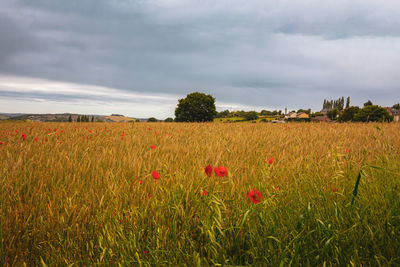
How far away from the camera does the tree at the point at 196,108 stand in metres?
45.6

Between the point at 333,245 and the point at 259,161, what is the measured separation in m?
1.83

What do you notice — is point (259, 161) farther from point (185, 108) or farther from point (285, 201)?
point (185, 108)

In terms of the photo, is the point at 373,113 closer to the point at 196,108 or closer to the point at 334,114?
the point at 196,108

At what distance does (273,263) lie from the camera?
1.22 meters

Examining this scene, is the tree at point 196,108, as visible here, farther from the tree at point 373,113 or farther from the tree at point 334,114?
the tree at point 334,114

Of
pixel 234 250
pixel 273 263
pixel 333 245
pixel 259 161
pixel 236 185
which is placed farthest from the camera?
pixel 259 161

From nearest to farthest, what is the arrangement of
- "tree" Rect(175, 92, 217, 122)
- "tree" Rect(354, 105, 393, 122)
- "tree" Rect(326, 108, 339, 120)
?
"tree" Rect(175, 92, 217, 122) < "tree" Rect(354, 105, 393, 122) < "tree" Rect(326, 108, 339, 120)

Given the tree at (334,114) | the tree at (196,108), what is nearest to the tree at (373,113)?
the tree at (196,108)

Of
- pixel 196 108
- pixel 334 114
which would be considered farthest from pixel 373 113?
pixel 334 114

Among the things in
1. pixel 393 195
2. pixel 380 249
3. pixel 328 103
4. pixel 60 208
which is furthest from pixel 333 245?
pixel 328 103

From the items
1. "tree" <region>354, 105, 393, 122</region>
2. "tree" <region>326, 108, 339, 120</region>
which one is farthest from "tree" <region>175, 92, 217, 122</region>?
"tree" <region>326, 108, 339, 120</region>

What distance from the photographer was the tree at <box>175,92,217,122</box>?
45562 millimetres

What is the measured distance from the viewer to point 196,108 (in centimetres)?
4553

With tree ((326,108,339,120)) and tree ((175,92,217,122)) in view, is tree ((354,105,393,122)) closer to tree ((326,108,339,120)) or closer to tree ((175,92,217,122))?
tree ((175,92,217,122))
